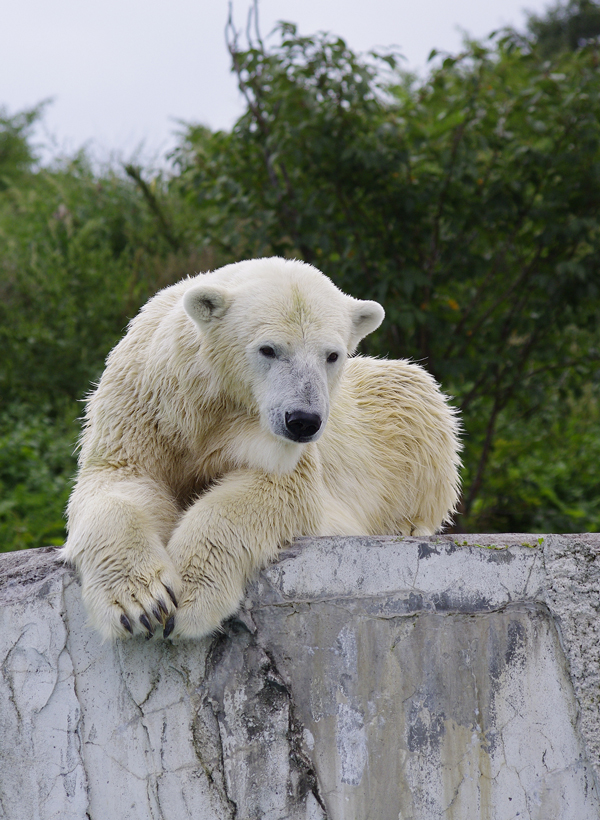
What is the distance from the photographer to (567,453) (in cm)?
703

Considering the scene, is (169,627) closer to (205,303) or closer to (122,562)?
(122,562)

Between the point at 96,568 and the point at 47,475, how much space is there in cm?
390

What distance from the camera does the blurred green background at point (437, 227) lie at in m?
4.38

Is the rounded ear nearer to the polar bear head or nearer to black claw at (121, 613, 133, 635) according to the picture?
the polar bear head

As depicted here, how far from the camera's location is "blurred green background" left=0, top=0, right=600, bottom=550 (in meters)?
4.38

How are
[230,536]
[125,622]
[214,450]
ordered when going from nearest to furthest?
[125,622]
[230,536]
[214,450]

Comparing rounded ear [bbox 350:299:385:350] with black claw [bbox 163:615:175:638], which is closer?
black claw [bbox 163:615:175:638]

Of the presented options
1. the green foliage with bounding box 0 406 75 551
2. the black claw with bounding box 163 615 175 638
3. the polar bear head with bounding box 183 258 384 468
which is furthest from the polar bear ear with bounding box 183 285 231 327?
the green foliage with bounding box 0 406 75 551

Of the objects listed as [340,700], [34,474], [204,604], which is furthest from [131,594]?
[34,474]

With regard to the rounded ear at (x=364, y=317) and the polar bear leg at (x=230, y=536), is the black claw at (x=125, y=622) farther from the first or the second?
the rounded ear at (x=364, y=317)

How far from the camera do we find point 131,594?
6.37 ft

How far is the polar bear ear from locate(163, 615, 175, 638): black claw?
0.88m

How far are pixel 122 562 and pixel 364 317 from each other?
115 centimetres

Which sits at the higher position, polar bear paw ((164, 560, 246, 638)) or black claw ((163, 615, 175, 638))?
polar bear paw ((164, 560, 246, 638))
